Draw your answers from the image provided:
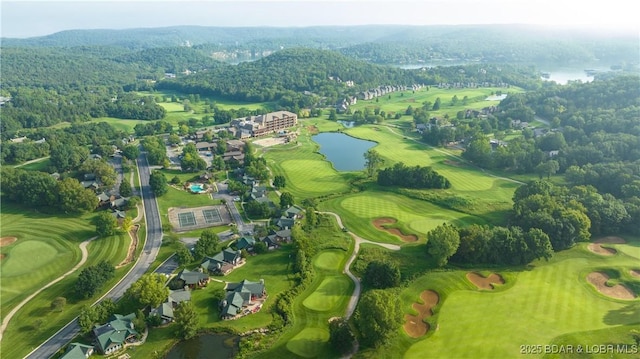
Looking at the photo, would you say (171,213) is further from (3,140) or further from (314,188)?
(3,140)

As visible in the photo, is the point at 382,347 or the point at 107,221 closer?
the point at 382,347

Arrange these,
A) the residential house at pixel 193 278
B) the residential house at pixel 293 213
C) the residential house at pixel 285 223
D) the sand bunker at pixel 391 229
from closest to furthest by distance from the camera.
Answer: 1. the residential house at pixel 193 278
2. the sand bunker at pixel 391 229
3. the residential house at pixel 285 223
4. the residential house at pixel 293 213

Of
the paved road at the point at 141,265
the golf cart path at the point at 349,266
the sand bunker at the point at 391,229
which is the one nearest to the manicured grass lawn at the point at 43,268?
the paved road at the point at 141,265

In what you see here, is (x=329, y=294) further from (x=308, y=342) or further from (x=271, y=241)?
(x=271, y=241)

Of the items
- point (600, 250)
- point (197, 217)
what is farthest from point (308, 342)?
point (600, 250)

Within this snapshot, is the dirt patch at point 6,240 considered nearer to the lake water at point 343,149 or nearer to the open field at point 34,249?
the open field at point 34,249

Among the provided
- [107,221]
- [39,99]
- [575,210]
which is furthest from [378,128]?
[39,99]
